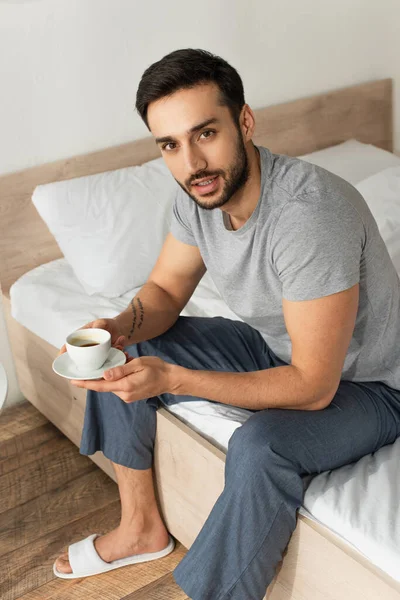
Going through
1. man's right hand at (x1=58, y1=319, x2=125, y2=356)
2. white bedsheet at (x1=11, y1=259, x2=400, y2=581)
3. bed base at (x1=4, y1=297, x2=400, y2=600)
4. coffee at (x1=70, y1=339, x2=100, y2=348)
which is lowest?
bed base at (x1=4, y1=297, x2=400, y2=600)

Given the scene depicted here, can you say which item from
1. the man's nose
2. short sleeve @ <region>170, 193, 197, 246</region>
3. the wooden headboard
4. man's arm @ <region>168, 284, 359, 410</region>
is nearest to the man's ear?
the man's nose

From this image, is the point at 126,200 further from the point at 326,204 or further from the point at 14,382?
the point at 326,204

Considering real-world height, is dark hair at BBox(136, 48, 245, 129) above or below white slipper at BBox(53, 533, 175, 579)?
above

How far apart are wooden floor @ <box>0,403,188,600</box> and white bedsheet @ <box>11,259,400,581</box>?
1.16 feet

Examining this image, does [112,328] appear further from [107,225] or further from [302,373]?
[107,225]

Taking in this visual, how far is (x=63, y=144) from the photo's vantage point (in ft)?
8.11

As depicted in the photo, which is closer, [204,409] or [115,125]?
[204,409]

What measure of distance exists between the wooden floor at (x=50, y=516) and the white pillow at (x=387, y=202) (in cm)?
100

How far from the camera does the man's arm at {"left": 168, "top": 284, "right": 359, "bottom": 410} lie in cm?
142

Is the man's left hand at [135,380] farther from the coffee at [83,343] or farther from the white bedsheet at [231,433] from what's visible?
the white bedsheet at [231,433]

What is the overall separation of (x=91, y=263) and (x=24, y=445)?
1.87 ft

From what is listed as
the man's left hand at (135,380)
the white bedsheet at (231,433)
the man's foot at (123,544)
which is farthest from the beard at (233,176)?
the man's foot at (123,544)

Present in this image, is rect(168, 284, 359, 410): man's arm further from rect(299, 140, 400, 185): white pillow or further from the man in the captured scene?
rect(299, 140, 400, 185): white pillow

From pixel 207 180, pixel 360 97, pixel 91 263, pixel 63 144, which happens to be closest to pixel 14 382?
pixel 91 263
